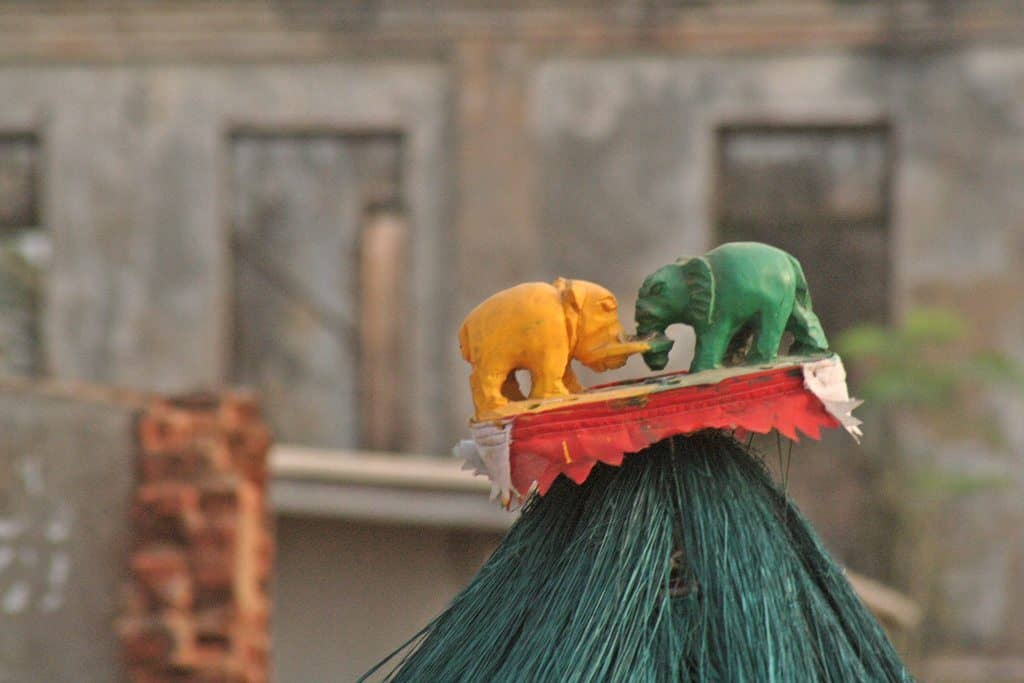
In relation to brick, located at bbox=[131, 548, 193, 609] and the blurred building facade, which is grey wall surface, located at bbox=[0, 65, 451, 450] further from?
brick, located at bbox=[131, 548, 193, 609]

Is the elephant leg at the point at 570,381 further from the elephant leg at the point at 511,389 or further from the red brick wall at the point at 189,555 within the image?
the red brick wall at the point at 189,555

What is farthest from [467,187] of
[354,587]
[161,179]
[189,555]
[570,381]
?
[570,381]

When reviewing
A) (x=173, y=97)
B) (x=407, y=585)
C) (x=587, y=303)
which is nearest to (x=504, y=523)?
(x=407, y=585)

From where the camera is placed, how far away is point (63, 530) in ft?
17.5

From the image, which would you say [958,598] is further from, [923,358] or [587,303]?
[587,303]

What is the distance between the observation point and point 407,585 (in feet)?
22.0

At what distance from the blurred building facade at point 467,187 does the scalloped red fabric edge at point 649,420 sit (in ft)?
27.6

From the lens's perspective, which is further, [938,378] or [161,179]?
[161,179]

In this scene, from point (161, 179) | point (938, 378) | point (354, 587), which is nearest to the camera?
point (354, 587)

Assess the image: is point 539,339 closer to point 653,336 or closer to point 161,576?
point 653,336

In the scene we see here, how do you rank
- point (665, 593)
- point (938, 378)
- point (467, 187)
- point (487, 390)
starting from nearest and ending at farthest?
point (665, 593)
point (487, 390)
point (938, 378)
point (467, 187)

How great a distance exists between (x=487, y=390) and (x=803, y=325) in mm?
409

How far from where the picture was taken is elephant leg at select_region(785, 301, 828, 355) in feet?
7.21

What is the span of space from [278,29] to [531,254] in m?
2.16
